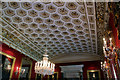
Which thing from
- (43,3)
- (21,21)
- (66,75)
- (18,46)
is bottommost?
(66,75)

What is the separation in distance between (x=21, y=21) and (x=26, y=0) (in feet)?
5.82

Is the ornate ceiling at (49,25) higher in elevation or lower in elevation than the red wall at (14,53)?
higher

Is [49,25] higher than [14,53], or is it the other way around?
[49,25]

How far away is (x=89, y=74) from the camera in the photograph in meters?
10.8

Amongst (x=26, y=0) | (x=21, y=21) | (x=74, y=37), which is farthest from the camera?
(x=74, y=37)

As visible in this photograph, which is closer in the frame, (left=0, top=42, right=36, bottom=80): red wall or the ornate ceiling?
the ornate ceiling

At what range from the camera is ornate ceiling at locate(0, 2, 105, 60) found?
18.2 ft

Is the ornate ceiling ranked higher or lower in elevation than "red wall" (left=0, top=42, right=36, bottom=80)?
higher

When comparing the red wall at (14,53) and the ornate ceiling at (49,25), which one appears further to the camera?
the red wall at (14,53)

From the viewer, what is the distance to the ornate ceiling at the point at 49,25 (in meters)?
5.55

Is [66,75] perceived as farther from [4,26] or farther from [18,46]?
[4,26]

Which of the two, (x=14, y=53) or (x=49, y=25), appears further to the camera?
(x=14, y=53)

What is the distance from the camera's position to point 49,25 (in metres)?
6.93

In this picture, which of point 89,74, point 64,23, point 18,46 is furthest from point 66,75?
point 64,23
